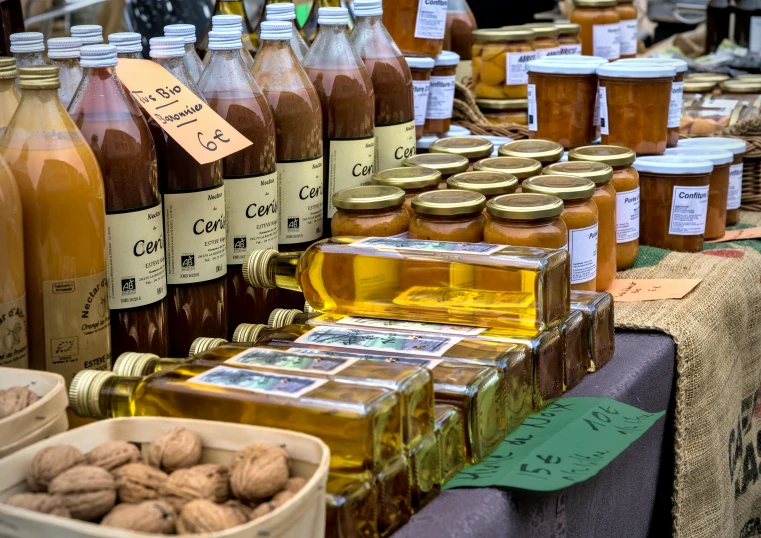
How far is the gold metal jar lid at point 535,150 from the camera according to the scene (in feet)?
5.58

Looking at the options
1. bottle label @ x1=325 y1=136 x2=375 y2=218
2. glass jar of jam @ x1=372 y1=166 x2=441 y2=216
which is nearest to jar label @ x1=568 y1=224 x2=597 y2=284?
glass jar of jam @ x1=372 y1=166 x2=441 y2=216

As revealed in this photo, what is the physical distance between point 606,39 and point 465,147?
89cm

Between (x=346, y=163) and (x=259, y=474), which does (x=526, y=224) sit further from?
(x=259, y=474)

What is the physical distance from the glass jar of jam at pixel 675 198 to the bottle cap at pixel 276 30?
80cm

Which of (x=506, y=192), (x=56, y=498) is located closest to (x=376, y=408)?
(x=56, y=498)

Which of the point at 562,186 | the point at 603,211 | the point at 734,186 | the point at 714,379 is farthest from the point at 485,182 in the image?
the point at 734,186

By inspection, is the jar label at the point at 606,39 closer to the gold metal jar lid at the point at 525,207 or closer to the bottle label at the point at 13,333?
the gold metal jar lid at the point at 525,207

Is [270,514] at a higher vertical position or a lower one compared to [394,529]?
higher

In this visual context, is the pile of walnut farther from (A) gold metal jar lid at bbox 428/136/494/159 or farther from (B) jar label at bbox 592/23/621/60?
(B) jar label at bbox 592/23/621/60

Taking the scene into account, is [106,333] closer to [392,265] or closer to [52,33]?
[392,265]

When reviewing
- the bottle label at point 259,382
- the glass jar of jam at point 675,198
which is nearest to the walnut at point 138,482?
the bottle label at point 259,382

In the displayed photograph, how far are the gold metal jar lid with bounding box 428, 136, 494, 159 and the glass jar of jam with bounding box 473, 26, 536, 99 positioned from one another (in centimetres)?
50

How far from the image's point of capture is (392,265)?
1.16 metres

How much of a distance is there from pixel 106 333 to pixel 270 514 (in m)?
0.44
